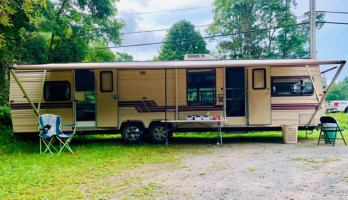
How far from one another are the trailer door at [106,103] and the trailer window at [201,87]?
7.34 feet

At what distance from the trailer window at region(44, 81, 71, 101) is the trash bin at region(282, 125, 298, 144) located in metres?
6.46

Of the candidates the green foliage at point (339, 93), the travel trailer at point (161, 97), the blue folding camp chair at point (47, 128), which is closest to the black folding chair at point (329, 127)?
the travel trailer at point (161, 97)

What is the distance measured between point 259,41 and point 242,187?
20.4 metres

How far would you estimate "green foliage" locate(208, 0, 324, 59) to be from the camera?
21.4 m

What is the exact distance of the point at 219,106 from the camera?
7.70 meters

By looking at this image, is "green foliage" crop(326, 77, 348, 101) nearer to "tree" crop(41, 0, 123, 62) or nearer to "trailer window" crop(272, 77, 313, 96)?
"trailer window" crop(272, 77, 313, 96)

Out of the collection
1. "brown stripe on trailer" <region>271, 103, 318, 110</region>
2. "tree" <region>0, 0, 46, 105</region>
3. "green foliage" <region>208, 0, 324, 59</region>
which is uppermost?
"green foliage" <region>208, 0, 324, 59</region>

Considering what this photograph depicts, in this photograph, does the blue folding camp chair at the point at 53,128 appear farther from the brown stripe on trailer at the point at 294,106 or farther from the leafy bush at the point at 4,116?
the brown stripe on trailer at the point at 294,106

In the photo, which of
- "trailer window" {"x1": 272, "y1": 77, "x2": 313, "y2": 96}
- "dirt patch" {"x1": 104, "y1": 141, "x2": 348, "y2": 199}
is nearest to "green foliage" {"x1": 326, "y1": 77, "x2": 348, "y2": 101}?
"trailer window" {"x1": 272, "y1": 77, "x2": 313, "y2": 96}

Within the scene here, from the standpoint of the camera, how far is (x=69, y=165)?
17.4ft

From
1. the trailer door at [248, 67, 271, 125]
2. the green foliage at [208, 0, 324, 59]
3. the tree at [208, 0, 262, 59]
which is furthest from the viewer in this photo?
the tree at [208, 0, 262, 59]

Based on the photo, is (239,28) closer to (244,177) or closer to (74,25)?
(74,25)

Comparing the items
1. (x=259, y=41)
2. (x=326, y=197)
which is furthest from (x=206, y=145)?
(x=259, y=41)

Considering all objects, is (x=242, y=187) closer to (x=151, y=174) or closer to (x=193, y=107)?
(x=151, y=174)
